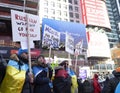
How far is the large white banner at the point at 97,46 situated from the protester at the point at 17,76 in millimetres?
71892

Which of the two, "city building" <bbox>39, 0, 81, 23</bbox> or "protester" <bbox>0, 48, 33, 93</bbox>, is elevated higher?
"city building" <bbox>39, 0, 81, 23</bbox>

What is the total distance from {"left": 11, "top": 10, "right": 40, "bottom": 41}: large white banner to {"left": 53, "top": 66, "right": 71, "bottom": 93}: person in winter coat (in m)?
1.47

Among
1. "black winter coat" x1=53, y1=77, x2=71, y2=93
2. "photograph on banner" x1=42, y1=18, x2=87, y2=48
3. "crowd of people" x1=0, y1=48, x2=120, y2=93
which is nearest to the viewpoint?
"crowd of people" x1=0, y1=48, x2=120, y2=93

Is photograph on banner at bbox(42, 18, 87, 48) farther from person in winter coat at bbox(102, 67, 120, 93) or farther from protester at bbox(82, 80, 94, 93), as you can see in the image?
person in winter coat at bbox(102, 67, 120, 93)

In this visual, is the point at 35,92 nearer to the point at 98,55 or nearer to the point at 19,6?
the point at 19,6

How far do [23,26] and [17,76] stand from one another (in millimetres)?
1432

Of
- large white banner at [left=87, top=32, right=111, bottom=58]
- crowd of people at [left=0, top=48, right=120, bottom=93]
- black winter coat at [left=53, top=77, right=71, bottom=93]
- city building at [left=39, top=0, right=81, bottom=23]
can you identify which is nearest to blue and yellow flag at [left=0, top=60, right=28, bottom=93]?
crowd of people at [left=0, top=48, right=120, bottom=93]

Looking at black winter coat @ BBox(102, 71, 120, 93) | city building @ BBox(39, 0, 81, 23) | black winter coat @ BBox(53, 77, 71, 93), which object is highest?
city building @ BBox(39, 0, 81, 23)

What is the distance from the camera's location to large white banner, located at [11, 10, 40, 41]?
275 inches

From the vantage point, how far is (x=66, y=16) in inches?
3484

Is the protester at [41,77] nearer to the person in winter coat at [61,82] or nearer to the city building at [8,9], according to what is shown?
the person in winter coat at [61,82]

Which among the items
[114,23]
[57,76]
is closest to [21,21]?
[57,76]

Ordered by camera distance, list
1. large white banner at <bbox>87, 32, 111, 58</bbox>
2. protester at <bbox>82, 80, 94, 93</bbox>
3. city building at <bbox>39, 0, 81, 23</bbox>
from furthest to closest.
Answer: city building at <bbox>39, 0, 81, 23</bbox>, large white banner at <bbox>87, 32, 111, 58</bbox>, protester at <bbox>82, 80, 94, 93</bbox>

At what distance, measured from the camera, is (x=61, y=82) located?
8.35 m
